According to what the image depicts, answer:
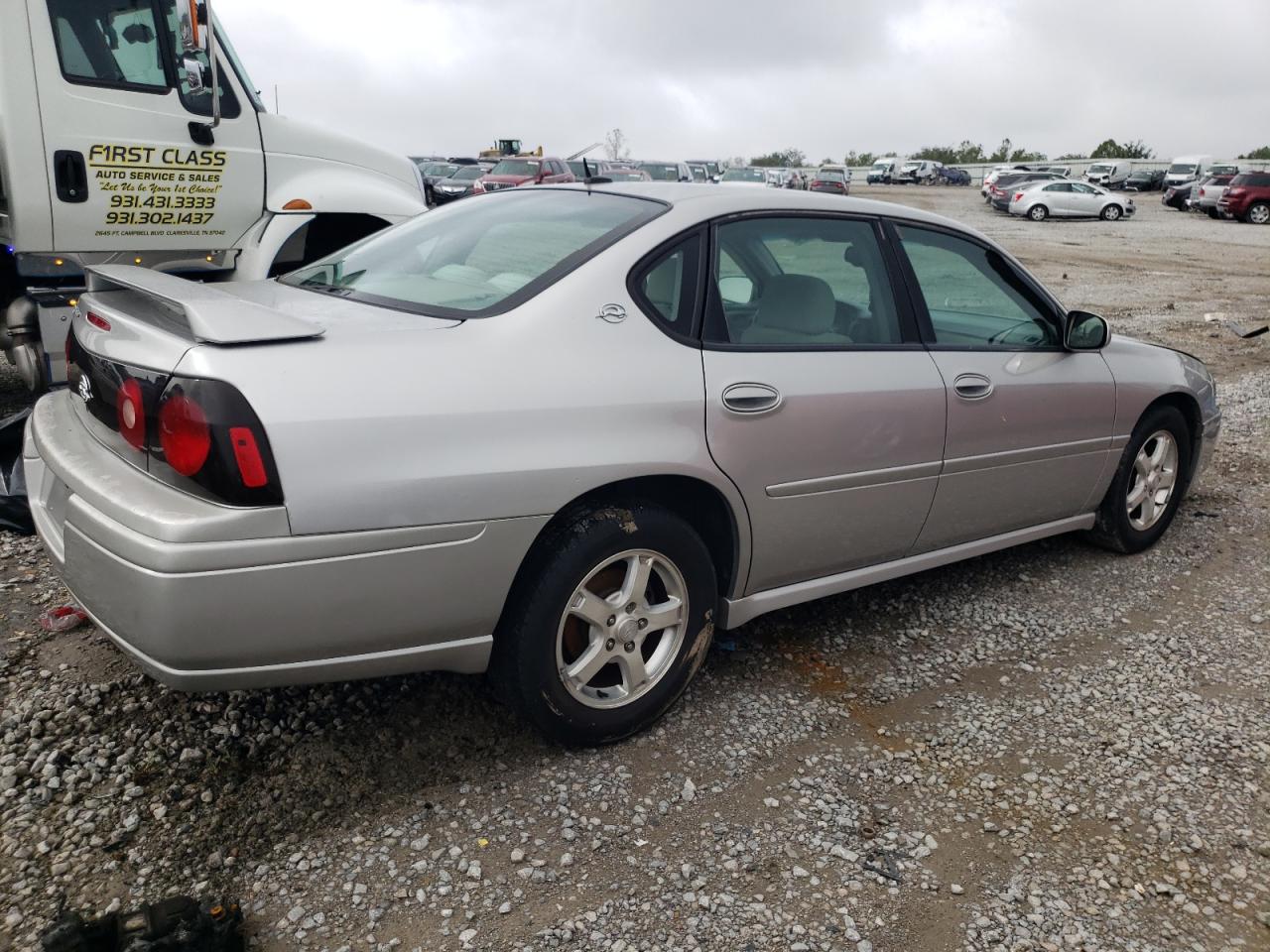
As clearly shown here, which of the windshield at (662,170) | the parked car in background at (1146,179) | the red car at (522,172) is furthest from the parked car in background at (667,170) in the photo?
the parked car in background at (1146,179)

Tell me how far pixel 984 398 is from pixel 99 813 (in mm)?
3060

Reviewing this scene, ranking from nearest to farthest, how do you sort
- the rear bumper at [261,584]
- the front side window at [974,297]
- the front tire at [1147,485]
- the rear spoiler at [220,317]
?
the rear bumper at [261,584] → the rear spoiler at [220,317] → the front side window at [974,297] → the front tire at [1147,485]

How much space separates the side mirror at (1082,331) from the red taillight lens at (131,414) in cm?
334

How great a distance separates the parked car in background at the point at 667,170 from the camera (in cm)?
2811

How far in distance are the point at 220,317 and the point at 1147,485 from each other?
407 centimetres

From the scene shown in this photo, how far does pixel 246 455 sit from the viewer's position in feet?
7.36

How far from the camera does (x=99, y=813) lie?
257cm

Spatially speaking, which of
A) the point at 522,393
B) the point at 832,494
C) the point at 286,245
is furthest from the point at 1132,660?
the point at 286,245

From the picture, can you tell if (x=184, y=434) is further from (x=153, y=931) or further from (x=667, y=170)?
(x=667, y=170)

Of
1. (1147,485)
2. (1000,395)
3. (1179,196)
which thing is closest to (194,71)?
(1000,395)

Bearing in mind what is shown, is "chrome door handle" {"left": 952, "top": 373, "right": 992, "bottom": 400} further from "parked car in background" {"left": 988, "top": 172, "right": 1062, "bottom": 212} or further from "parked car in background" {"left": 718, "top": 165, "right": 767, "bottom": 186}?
"parked car in background" {"left": 988, "top": 172, "right": 1062, "bottom": 212}

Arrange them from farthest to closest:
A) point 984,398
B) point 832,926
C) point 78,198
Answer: point 78,198, point 984,398, point 832,926

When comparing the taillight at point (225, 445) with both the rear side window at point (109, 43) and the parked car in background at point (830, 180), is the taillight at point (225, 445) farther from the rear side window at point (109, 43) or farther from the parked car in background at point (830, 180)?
the parked car in background at point (830, 180)

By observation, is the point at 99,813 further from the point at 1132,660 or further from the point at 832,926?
the point at 1132,660
